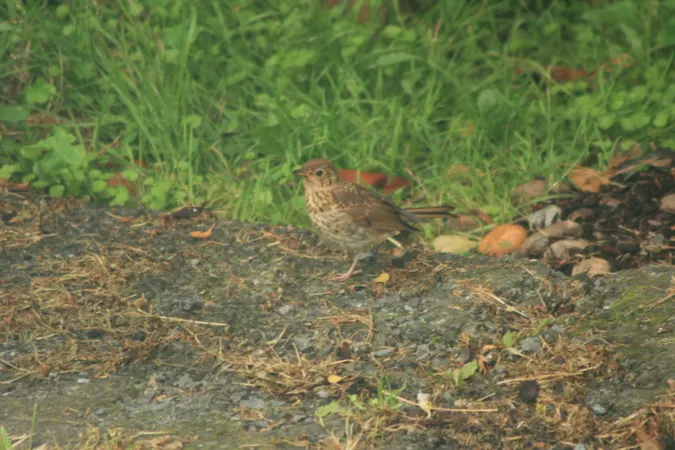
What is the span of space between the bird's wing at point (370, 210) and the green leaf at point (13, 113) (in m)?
2.04

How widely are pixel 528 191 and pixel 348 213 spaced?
1231 mm

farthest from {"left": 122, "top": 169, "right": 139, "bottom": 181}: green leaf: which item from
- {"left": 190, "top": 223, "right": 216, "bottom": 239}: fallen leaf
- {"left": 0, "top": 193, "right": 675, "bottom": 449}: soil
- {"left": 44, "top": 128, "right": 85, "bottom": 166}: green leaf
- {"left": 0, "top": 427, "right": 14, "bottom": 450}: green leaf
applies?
{"left": 0, "top": 427, "right": 14, "bottom": 450}: green leaf

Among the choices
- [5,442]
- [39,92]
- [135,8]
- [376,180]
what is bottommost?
[376,180]

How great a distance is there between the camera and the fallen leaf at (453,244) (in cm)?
530

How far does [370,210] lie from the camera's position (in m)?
4.95

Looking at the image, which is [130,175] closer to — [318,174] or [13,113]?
[13,113]

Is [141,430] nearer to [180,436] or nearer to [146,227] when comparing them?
[180,436]

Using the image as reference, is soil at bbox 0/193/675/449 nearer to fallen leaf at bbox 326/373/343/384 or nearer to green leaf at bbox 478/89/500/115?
fallen leaf at bbox 326/373/343/384

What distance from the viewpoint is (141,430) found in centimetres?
354

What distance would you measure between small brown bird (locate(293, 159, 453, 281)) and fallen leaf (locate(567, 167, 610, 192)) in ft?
3.03

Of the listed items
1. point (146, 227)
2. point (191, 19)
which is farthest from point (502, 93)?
point (146, 227)

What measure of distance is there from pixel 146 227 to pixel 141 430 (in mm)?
1943

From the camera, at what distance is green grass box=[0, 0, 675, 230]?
19.0 feet

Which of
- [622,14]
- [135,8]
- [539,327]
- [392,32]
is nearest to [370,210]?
[539,327]
